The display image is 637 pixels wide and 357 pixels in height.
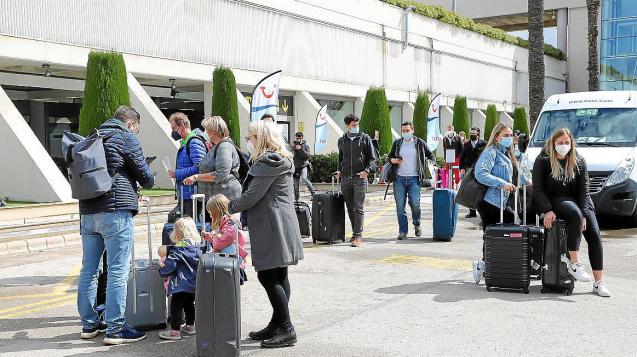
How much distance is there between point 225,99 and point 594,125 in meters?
11.4

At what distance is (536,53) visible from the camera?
835 inches

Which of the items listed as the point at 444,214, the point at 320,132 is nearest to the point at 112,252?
the point at 444,214

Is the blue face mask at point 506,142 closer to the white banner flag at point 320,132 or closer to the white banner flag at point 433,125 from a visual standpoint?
the white banner flag at point 320,132

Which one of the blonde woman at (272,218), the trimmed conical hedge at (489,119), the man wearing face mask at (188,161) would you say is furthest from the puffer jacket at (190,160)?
the trimmed conical hedge at (489,119)

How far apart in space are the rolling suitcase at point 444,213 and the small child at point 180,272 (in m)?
6.25

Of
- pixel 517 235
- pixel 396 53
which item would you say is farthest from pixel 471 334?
pixel 396 53

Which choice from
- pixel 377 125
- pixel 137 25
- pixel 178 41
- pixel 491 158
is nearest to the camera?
pixel 491 158

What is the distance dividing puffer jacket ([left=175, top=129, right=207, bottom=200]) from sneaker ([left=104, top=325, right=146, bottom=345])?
6.87ft

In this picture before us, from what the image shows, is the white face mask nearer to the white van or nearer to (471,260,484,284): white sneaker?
(471,260,484,284): white sneaker

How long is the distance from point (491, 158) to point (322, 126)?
707 inches

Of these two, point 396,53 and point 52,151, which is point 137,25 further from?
point 396,53

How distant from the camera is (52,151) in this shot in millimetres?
23734

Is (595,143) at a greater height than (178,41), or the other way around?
(178,41)

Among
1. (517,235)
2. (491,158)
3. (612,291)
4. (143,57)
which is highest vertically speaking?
(143,57)
